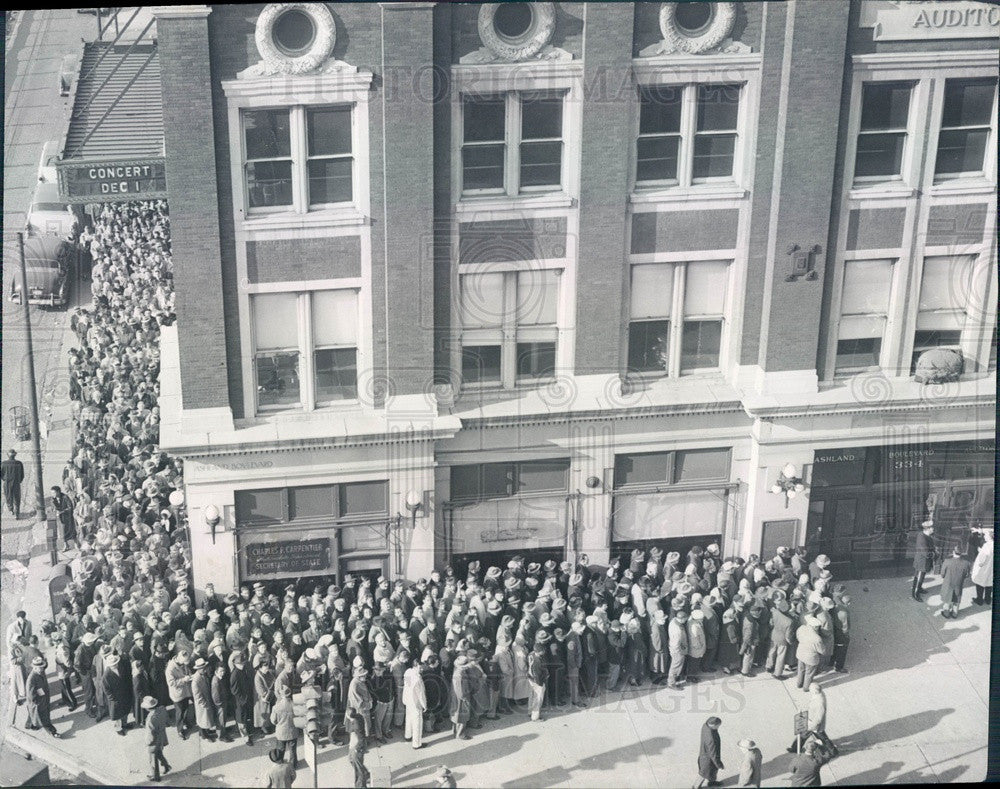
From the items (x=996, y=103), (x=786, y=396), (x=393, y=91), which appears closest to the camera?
(x=393, y=91)

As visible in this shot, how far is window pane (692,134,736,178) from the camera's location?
1418 centimetres

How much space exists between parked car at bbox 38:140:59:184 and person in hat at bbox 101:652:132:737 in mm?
4964

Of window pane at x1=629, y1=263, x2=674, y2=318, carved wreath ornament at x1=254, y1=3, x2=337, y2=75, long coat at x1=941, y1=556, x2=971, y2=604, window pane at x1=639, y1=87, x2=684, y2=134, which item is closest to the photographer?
carved wreath ornament at x1=254, y1=3, x2=337, y2=75

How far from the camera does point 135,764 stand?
13.9 meters

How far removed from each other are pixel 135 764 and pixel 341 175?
21.2 feet

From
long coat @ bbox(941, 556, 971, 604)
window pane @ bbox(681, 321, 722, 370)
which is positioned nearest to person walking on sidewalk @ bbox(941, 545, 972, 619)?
long coat @ bbox(941, 556, 971, 604)

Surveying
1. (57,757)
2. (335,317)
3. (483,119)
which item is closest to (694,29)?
(483,119)

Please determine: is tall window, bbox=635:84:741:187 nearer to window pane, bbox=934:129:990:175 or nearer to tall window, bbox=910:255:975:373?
window pane, bbox=934:129:990:175

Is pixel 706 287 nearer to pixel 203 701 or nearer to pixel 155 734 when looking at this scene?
pixel 203 701

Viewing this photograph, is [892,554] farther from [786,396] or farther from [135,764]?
[135,764]

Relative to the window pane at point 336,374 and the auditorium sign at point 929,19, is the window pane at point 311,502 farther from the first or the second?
the auditorium sign at point 929,19

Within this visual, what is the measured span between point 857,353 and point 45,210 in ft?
29.5

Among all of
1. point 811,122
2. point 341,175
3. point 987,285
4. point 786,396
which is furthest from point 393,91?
point 987,285

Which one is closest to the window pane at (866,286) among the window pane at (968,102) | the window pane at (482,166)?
the window pane at (968,102)
